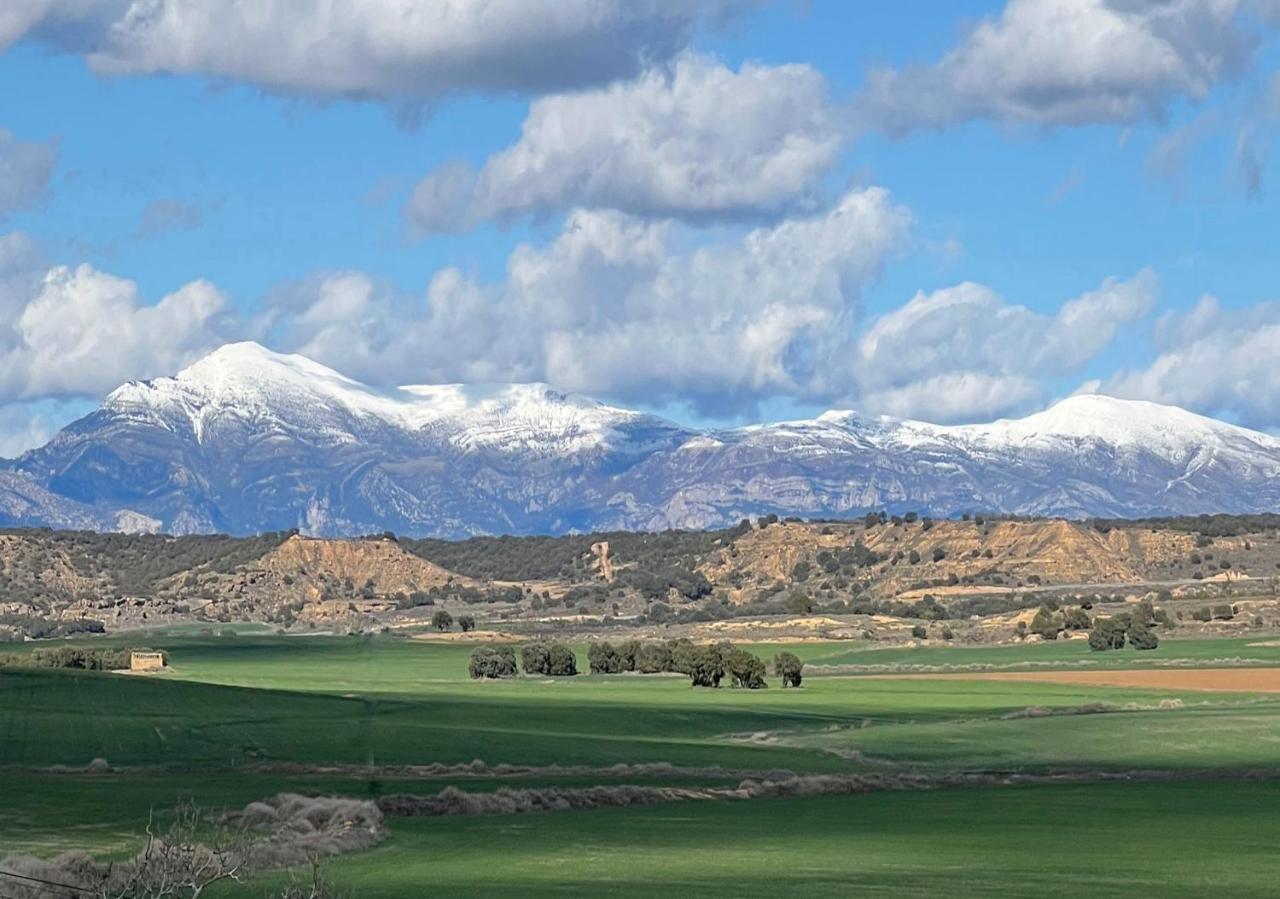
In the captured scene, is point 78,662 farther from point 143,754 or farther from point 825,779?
point 825,779

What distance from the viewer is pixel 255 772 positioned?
6469cm

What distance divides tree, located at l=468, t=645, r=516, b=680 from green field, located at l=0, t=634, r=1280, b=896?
338 inches

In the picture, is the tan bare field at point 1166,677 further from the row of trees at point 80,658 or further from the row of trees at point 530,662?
the row of trees at point 80,658

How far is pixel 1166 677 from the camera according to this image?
4609 inches

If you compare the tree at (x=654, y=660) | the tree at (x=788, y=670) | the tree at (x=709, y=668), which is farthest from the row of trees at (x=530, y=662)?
the tree at (x=788, y=670)

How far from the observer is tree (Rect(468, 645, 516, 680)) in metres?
131

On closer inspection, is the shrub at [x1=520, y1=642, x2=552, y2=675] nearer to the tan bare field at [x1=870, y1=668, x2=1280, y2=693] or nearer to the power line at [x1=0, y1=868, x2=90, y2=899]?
the tan bare field at [x1=870, y1=668, x2=1280, y2=693]

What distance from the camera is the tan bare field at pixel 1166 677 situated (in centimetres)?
10919

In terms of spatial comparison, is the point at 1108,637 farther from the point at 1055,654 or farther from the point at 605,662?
the point at 605,662

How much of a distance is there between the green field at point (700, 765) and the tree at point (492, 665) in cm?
857

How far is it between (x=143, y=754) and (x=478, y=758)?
33.3 feet

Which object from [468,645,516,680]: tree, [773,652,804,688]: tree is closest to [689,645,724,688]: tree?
[773,652,804,688]: tree

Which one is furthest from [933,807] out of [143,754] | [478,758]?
[143,754]

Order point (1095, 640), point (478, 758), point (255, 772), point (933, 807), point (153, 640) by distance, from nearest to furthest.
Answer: point (933, 807), point (255, 772), point (478, 758), point (1095, 640), point (153, 640)
